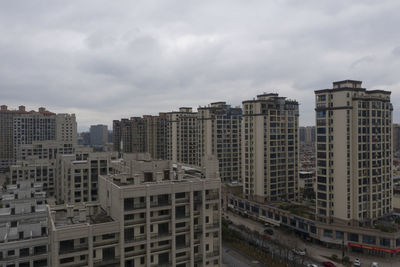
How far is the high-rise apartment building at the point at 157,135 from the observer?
144750 millimetres

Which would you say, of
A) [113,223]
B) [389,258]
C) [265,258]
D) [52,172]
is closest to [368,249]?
[389,258]

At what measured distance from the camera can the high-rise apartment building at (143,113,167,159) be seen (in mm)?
144750

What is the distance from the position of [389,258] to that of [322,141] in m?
22.8

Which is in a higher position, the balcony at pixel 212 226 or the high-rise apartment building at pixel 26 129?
the high-rise apartment building at pixel 26 129

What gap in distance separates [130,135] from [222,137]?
3080 inches

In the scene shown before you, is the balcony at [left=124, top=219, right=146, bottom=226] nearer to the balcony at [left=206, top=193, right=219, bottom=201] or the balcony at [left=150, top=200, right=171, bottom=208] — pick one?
the balcony at [left=150, top=200, right=171, bottom=208]

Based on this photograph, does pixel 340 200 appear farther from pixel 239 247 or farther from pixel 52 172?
pixel 52 172

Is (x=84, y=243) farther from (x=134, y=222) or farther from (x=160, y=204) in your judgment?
(x=160, y=204)

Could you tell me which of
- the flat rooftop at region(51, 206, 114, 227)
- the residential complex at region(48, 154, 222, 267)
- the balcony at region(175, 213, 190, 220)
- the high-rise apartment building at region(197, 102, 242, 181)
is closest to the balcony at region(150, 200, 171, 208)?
the residential complex at region(48, 154, 222, 267)

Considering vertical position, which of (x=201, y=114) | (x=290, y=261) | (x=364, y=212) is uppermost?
(x=201, y=114)

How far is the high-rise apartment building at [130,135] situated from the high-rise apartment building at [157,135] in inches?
343

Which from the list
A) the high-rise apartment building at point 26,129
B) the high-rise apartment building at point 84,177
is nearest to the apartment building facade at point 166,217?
the high-rise apartment building at point 84,177

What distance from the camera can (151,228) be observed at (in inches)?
1364

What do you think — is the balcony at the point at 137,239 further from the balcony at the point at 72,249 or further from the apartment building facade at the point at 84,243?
the balcony at the point at 72,249
